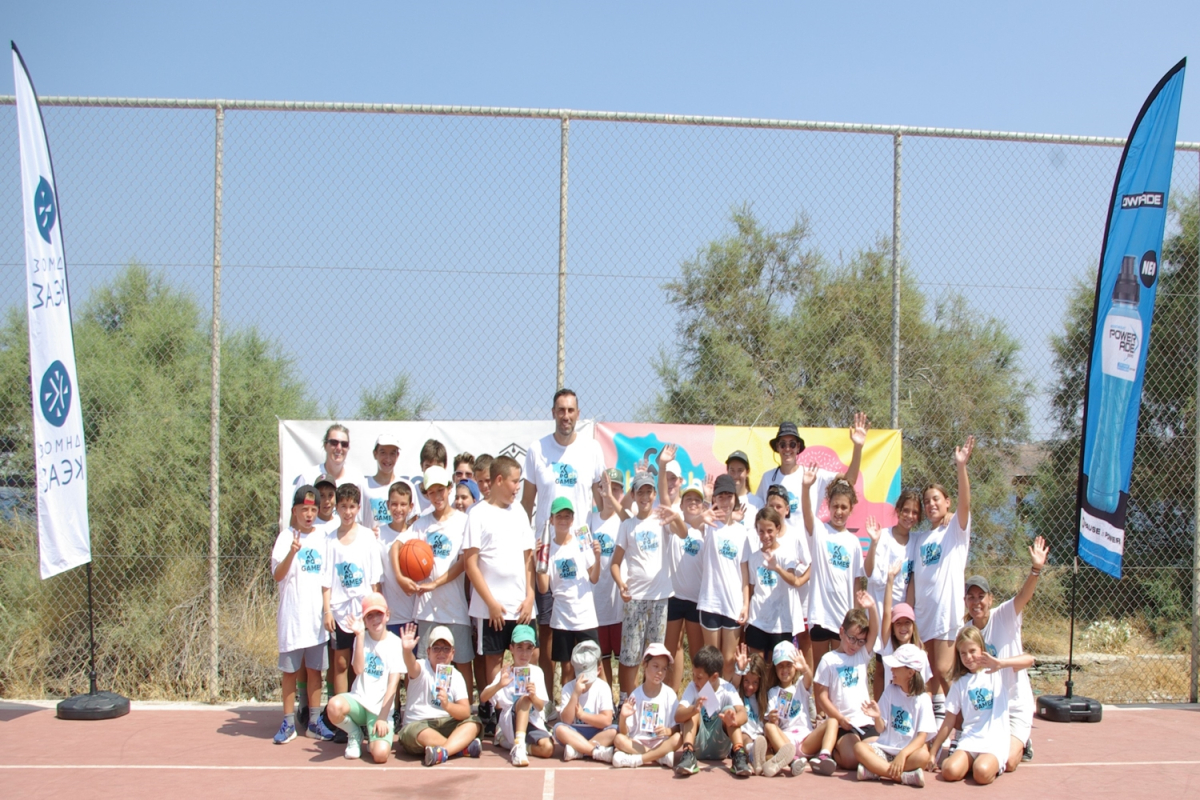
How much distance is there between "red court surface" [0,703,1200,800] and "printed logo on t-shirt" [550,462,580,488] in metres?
1.77

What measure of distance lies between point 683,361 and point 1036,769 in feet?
12.8

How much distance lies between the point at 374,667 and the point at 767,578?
2.58 meters

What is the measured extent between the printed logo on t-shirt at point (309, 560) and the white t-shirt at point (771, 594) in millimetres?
2848

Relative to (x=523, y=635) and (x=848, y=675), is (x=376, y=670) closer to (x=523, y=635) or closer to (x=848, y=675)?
(x=523, y=635)

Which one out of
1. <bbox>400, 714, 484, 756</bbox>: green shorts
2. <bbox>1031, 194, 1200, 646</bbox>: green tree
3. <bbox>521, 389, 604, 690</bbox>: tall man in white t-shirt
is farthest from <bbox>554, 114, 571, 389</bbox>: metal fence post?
<bbox>1031, 194, 1200, 646</bbox>: green tree

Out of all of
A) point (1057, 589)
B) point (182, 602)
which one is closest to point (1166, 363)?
point (1057, 589)

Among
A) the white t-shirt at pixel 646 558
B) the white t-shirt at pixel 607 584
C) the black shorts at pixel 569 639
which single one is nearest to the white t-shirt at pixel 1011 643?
the white t-shirt at pixel 646 558

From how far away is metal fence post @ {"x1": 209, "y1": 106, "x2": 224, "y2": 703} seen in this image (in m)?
6.96

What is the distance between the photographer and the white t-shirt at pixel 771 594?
20.8 ft

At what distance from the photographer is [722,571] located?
636 cm

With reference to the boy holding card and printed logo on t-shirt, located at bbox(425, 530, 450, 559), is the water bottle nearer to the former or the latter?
the boy holding card

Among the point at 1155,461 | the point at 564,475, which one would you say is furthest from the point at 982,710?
the point at 1155,461

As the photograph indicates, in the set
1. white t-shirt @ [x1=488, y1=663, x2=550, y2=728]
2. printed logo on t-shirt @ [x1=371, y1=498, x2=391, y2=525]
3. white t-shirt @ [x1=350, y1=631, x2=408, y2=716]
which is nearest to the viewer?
white t-shirt @ [x1=488, y1=663, x2=550, y2=728]

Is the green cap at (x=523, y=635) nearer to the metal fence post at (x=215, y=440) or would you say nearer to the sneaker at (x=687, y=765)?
the sneaker at (x=687, y=765)
